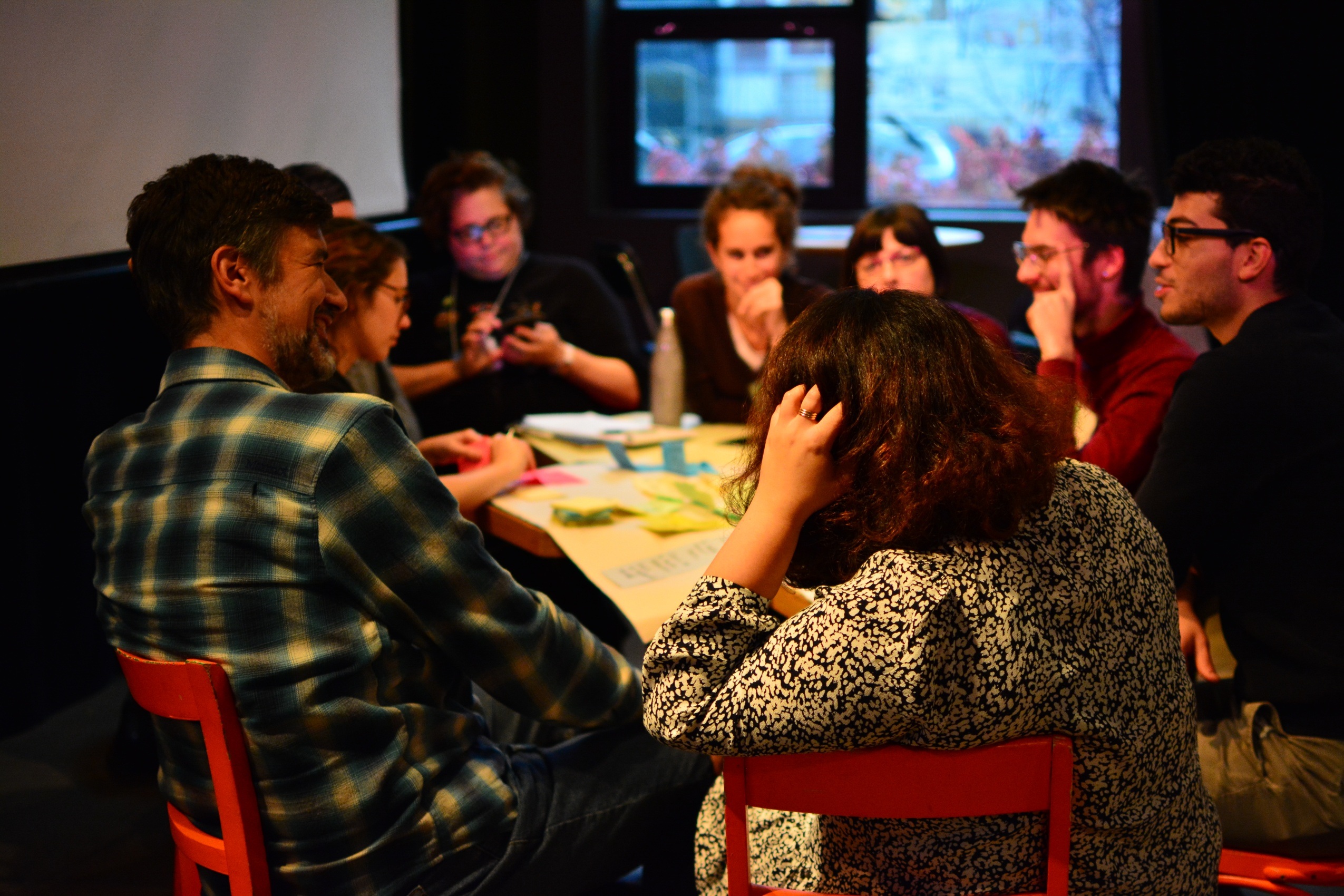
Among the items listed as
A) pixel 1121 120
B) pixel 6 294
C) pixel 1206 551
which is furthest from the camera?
pixel 1121 120

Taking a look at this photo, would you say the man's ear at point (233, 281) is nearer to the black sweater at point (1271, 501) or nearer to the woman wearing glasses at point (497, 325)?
the black sweater at point (1271, 501)

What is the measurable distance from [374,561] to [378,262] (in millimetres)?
1056

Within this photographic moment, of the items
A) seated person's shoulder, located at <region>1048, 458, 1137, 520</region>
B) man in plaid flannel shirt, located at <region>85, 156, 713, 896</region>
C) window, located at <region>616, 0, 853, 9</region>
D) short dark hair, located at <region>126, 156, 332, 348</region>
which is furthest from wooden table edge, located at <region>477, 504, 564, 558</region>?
window, located at <region>616, 0, 853, 9</region>

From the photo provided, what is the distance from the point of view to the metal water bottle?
2.63 meters

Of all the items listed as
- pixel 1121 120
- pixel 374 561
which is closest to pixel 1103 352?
pixel 374 561

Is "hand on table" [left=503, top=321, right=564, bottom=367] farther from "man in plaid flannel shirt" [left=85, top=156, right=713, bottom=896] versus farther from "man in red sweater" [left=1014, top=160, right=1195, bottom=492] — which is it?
"man in plaid flannel shirt" [left=85, top=156, right=713, bottom=896]

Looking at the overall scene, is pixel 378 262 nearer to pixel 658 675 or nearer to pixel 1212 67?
pixel 658 675

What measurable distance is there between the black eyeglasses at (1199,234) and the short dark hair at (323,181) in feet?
5.96

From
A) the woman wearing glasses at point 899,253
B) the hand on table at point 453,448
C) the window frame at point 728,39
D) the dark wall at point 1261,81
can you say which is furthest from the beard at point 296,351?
the window frame at point 728,39

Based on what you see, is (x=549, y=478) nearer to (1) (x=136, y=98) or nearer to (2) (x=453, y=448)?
(2) (x=453, y=448)

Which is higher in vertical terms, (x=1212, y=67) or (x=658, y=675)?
(x=1212, y=67)

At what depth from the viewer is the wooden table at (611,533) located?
1.66m

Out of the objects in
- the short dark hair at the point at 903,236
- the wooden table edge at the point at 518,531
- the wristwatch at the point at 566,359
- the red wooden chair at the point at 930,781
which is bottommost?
the red wooden chair at the point at 930,781

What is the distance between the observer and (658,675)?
1.11 meters
